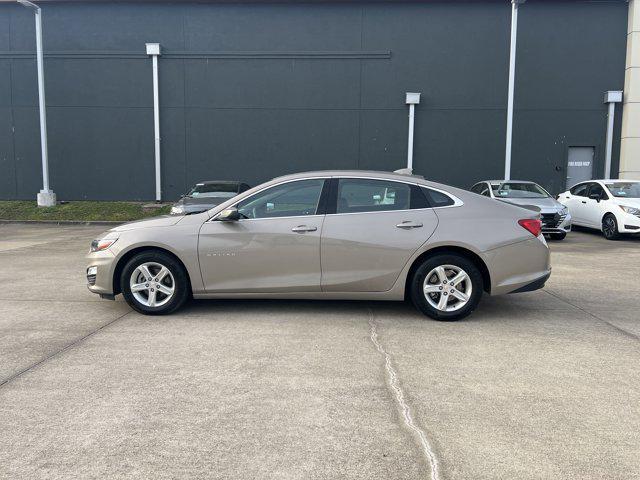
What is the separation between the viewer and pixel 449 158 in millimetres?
20469

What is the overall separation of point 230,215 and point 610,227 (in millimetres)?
11431

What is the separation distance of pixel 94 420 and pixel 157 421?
0.40 m

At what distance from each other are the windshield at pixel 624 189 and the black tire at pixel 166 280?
1227cm

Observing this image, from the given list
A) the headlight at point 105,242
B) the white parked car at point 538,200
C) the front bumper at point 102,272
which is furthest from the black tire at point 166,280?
the white parked car at point 538,200

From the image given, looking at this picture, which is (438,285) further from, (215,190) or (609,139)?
(609,139)

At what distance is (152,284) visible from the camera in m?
6.07

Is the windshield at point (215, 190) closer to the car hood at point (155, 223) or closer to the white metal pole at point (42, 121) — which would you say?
the car hood at point (155, 223)

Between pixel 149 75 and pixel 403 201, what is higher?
pixel 149 75

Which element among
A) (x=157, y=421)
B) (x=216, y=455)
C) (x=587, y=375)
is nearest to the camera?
(x=216, y=455)

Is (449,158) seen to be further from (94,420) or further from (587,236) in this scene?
(94,420)

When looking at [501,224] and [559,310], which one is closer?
[501,224]

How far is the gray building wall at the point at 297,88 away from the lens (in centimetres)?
2002

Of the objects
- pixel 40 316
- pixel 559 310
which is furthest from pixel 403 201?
pixel 40 316

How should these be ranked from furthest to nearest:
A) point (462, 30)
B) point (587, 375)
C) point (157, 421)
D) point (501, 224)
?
point (462, 30) → point (501, 224) → point (587, 375) → point (157, 421)
